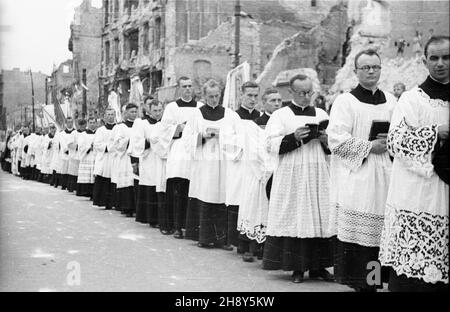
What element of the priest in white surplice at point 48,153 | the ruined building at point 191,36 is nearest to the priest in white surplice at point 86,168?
the priest in white surplice at point 48,153

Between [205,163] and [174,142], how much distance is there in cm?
116

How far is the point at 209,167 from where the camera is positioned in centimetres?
880

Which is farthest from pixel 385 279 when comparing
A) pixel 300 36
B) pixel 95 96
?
pixel 95 96

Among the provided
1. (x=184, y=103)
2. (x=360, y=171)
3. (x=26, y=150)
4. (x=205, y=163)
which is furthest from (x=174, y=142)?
(x=26, y=150)

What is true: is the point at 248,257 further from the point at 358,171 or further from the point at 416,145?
the point at 416,145

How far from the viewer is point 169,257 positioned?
755 centimetres

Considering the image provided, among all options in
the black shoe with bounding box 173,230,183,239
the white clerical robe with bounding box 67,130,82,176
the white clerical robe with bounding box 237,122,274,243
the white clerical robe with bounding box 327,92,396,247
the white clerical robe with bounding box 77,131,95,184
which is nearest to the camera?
the white clerical robe with bounding box 327,92,396,247

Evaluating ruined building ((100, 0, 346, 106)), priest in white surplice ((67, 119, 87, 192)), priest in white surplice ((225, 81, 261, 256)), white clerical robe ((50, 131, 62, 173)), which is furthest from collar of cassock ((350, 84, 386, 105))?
ruined building ((100, 0, 346, 106))

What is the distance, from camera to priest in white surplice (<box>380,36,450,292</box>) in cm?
446

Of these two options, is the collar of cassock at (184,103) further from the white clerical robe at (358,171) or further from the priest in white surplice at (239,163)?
the white clerical robe at (358,171)

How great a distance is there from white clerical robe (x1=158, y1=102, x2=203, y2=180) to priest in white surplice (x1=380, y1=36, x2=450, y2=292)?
4.81 m

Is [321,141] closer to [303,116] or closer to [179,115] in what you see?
[303,116]

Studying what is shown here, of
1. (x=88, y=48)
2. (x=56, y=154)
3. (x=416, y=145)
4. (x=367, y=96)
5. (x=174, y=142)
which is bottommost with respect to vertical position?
(x=56, y=154)

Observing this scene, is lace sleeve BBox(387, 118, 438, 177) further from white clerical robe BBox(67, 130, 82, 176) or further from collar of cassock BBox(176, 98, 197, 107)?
white clerical robe BBox(67, 130, 82, 176)
